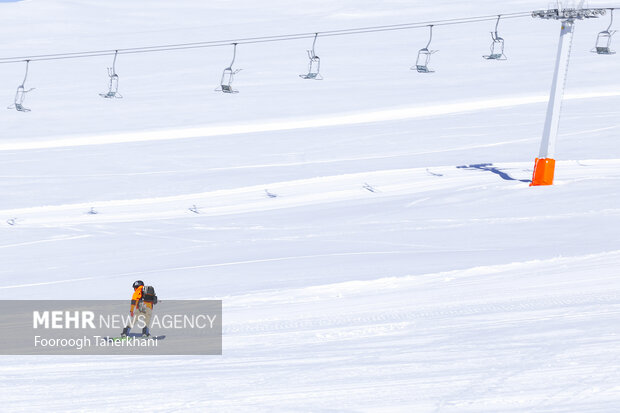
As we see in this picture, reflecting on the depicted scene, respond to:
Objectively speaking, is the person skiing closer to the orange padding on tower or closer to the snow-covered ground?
the snow-covered ground

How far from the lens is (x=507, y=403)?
7184 mm

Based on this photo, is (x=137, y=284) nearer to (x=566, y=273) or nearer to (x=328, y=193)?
(x=566, y=273)

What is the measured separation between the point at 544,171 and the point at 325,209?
4.42 meters

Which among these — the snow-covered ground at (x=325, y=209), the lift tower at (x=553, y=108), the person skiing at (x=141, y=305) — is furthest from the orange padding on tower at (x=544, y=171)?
the person skiing at (x=141, y=305)

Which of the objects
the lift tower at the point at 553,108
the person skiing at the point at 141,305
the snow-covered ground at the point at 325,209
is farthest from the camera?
the lift tower at the point at 553,108

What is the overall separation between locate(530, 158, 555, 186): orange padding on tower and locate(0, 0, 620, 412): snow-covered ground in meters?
0.27

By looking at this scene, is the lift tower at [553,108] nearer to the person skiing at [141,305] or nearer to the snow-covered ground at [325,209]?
the snow-covered ground at [325,209]

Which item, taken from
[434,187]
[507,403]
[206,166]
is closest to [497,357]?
[507,403]

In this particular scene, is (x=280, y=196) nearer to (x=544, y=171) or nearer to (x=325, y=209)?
(x=325, y=209)

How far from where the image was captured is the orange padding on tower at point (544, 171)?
1944 centimetres

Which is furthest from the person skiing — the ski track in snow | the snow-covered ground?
the ski track in snow

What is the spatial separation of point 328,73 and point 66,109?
358 inches

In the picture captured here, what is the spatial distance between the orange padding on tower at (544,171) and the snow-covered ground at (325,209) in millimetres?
270

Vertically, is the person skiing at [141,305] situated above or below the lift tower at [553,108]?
below
